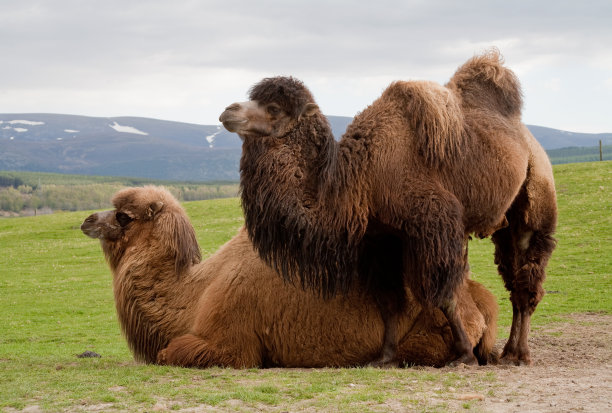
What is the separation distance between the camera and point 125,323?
8.12 metres

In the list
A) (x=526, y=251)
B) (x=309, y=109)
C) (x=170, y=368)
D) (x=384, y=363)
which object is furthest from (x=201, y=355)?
(x=526, y=251)

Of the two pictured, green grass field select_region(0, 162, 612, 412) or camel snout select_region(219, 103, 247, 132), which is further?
camel snout select_region(219, 103, 247, 132)

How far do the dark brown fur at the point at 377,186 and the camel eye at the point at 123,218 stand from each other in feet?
7.15

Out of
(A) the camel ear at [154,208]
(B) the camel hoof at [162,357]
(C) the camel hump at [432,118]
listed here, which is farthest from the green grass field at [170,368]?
(C) the camel hump at [432,118]

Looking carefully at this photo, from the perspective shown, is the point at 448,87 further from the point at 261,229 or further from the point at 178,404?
the point at 178,404

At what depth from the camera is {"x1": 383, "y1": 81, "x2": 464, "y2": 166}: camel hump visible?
698cm

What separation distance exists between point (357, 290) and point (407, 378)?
1.38 m

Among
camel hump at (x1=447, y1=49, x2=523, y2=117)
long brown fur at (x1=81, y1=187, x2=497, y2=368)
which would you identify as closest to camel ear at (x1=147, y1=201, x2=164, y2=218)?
long brown fur at (x1=81, y1=187, x2=497, y2=368)

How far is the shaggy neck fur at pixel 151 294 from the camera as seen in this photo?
7977mm

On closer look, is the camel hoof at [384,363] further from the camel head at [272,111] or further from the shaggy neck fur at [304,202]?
the camel head at [272,111]

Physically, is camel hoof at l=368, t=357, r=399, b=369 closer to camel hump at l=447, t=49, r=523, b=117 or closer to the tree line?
camel hump at l=447, t=49, r=523, b=117

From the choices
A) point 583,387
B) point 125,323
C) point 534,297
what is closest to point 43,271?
point 125,323

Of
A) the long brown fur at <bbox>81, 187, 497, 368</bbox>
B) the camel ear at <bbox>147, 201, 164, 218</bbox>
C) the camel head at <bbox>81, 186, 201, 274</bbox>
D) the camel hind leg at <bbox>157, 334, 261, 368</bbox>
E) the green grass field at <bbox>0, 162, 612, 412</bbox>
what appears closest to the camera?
the green grass field at <bbox>0, 162, 612, 412</bbox>

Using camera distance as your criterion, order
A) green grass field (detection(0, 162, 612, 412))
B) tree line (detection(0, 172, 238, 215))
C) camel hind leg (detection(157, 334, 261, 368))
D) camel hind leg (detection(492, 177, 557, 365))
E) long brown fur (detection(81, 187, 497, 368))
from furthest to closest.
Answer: tree line (detection(0, 172, 238, 215)), camel hind leg (detection(492, 177, 557, 365)), long brown fur (detection(81, 187, 497, 368)), camel hind leg (detection(157, 334, 261, 368)), green grass field (detection(0, 162, 612, 412))
